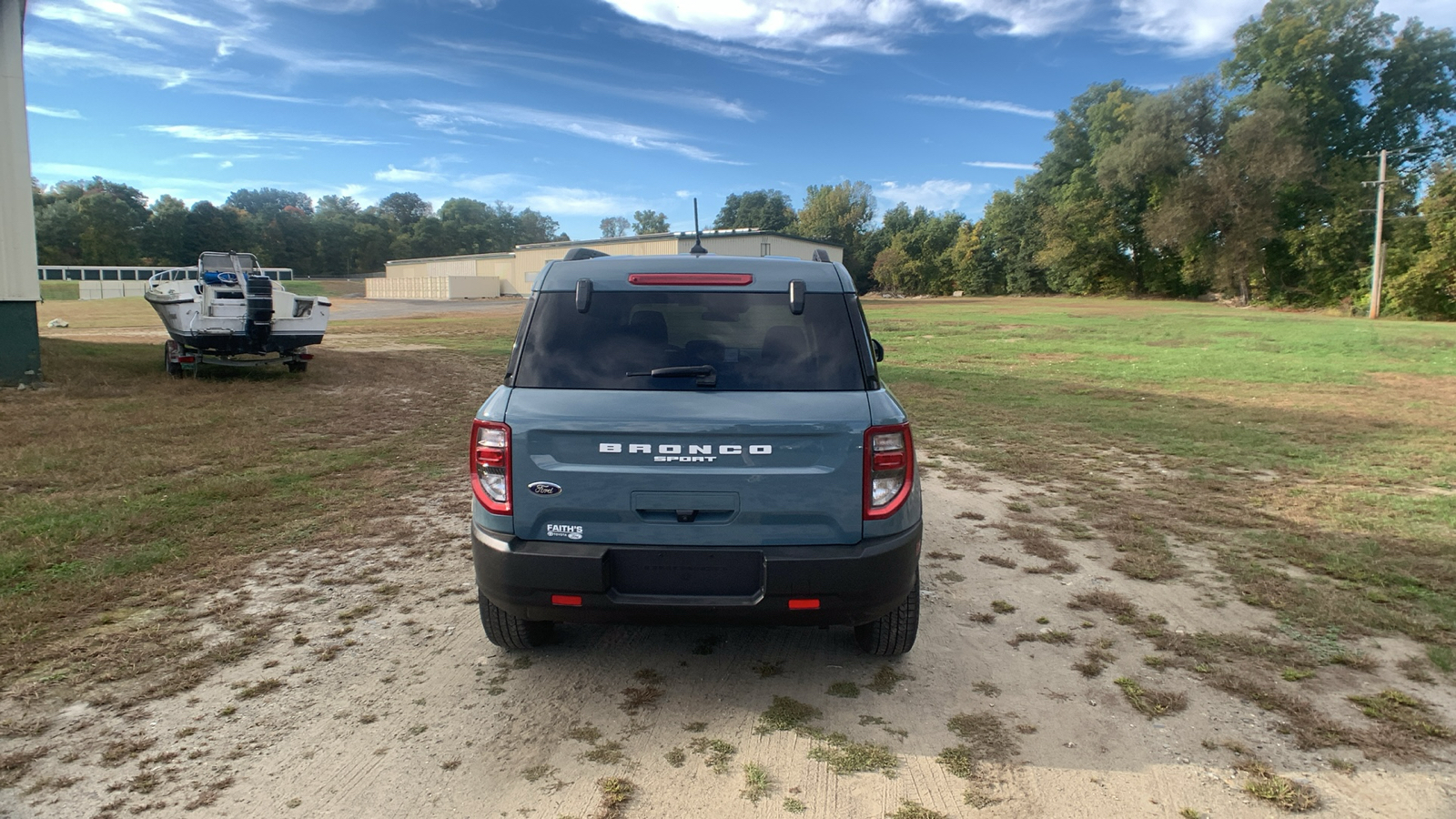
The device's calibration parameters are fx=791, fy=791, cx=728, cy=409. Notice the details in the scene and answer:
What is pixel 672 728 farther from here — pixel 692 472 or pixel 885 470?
pixel 885 470

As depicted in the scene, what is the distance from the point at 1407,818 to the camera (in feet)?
8.67

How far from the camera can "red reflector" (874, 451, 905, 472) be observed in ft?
10.6

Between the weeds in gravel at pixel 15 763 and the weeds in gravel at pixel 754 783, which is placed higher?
the weeds in gravel at pixel 15 763

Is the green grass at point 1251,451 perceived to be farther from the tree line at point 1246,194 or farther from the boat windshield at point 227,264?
the tree line at point 1246,194

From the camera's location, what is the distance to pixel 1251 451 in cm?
885

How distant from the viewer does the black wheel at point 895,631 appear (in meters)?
Answer: 3.70

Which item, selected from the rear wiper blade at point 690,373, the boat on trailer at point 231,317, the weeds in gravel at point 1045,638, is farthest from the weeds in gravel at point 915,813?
the boat on trailer at point 231,317

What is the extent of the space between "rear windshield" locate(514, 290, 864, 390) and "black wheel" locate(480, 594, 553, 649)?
3.78 ft

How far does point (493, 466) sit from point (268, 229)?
118 metres

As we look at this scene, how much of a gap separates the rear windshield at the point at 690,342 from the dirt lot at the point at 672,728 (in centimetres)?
141

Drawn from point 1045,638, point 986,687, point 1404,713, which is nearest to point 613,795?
point 986,687

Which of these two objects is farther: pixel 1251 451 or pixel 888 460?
pixel 1251 451

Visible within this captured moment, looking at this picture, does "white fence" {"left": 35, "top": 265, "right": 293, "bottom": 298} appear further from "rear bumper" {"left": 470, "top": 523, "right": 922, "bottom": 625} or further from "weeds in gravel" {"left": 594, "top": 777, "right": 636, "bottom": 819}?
"weeds in gravel" {"left": 594, "top": 777, "right": 636, "bottom": 819}

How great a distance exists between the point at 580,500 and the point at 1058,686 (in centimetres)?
231
